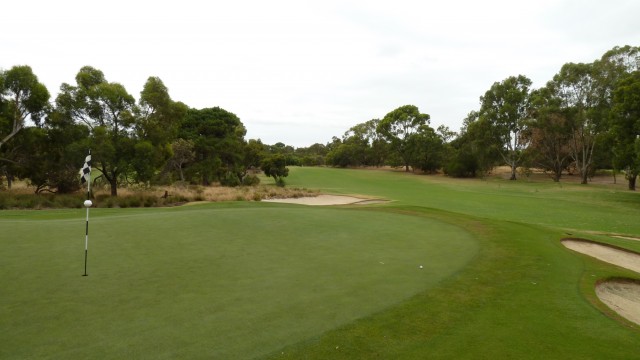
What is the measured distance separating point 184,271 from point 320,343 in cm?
365

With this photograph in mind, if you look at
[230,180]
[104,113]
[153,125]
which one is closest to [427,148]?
[230,180]

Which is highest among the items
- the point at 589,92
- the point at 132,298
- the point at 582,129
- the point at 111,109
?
the point at 589,92

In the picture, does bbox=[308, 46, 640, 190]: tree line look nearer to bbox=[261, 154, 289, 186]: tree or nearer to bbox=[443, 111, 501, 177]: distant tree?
bbox=[443, 111, 501, 177]: distant tree

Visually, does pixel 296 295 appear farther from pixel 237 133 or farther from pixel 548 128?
pixel 548 128

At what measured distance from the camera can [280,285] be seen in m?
6.54

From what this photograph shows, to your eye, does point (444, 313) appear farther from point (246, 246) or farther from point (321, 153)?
point (321, 153)

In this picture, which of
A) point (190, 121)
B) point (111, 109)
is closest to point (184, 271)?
point (111, 109)

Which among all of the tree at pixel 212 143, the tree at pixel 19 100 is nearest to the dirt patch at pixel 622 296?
the tree at pixel 19 100

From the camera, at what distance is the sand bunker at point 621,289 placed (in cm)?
703

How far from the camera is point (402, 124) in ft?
244

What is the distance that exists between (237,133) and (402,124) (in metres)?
36.1

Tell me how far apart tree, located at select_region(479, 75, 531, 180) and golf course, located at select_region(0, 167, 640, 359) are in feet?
171

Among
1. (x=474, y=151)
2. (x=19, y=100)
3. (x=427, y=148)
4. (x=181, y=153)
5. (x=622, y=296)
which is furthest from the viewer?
(x=427, y=148)

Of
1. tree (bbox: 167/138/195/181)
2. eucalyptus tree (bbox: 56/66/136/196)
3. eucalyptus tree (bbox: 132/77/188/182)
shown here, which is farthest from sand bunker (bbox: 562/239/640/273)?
tree (bbox: 167/138/195/181)
